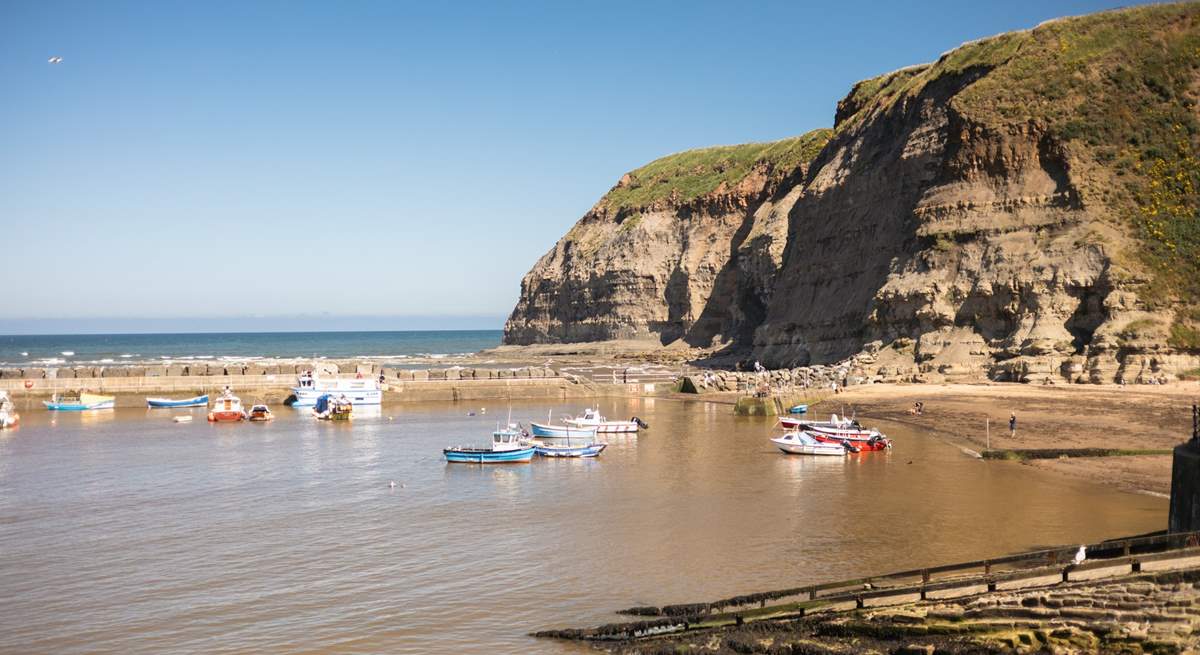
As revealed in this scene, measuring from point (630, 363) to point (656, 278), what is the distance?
71.7ft

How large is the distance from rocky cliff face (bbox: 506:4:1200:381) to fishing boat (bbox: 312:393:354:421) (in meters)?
37.8

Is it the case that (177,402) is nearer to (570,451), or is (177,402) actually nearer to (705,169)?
(570,451)

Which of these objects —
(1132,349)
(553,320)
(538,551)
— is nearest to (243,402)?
(538,551)

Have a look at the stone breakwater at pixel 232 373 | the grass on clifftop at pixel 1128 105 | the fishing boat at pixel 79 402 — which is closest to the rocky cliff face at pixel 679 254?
the grass on clifftop at pixel 1128 105

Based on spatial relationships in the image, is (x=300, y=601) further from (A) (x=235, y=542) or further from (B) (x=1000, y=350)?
(B) (x=1000, y=350)

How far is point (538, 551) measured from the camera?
1032 inches

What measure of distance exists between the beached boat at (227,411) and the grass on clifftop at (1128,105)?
5748 cm

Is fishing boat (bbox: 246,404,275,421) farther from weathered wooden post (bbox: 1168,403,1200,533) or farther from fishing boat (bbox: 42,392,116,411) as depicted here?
weathered wooden post (bbox: 1168,403,1200,533)

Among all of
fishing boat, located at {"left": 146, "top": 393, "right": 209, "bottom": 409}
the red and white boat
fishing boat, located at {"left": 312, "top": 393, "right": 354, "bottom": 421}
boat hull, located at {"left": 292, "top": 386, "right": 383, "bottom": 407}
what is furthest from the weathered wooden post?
fishing boat, located at {"left": 146, "top": 393, "right": 209, "bottom": 409}

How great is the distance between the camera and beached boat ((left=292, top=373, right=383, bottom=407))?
7038 cm

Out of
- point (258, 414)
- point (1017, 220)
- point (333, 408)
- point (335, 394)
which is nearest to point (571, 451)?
point (333, 408)

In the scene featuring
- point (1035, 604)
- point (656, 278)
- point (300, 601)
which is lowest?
point (300, 601)

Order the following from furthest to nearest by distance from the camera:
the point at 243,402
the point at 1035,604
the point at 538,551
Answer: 1. the point at 243,402
2. the point at 538,551
3. the point at 1035,604

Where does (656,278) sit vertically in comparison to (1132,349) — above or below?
above
